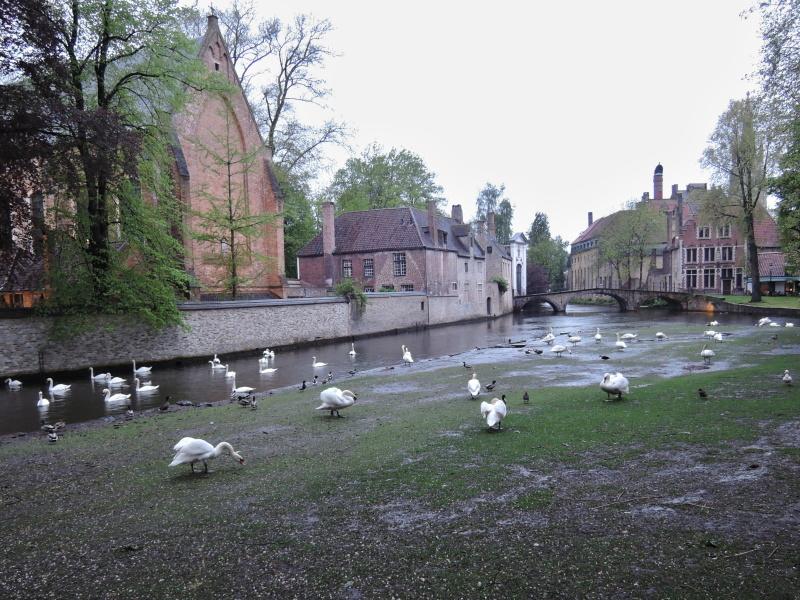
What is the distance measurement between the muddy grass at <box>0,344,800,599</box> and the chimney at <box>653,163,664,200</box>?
300ft

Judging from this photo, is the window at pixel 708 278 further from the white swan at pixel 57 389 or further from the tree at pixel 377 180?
the white swan at pixel 57 389

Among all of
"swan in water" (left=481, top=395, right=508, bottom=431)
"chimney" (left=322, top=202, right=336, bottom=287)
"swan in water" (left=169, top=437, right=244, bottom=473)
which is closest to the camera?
"swan in water" (left=169, top=437, right=244, bottom=473)

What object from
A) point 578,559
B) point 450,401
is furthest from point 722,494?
point 450,401

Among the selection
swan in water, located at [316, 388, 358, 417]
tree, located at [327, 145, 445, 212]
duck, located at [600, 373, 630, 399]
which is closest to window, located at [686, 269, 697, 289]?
tree, located at [327, 145, 445, 212]

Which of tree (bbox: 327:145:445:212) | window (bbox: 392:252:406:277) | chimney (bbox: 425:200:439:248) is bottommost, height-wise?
window (bbox: 392:252:406:277)

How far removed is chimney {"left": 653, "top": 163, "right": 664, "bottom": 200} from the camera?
9188 cm

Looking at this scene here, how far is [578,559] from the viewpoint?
462cm

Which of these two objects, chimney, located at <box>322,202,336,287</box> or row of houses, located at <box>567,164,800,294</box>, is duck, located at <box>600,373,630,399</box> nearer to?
chimney, located at <box>322,202,336,287</box>

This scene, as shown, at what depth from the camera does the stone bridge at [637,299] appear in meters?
57.1

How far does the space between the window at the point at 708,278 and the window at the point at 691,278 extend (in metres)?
1.07

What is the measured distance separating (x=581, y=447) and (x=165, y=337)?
2329cm

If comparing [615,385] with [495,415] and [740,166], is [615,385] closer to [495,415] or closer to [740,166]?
[495,415]

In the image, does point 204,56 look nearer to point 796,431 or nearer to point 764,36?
point 764,36

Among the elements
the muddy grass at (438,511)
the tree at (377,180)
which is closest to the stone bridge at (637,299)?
the tree at (377,180)
